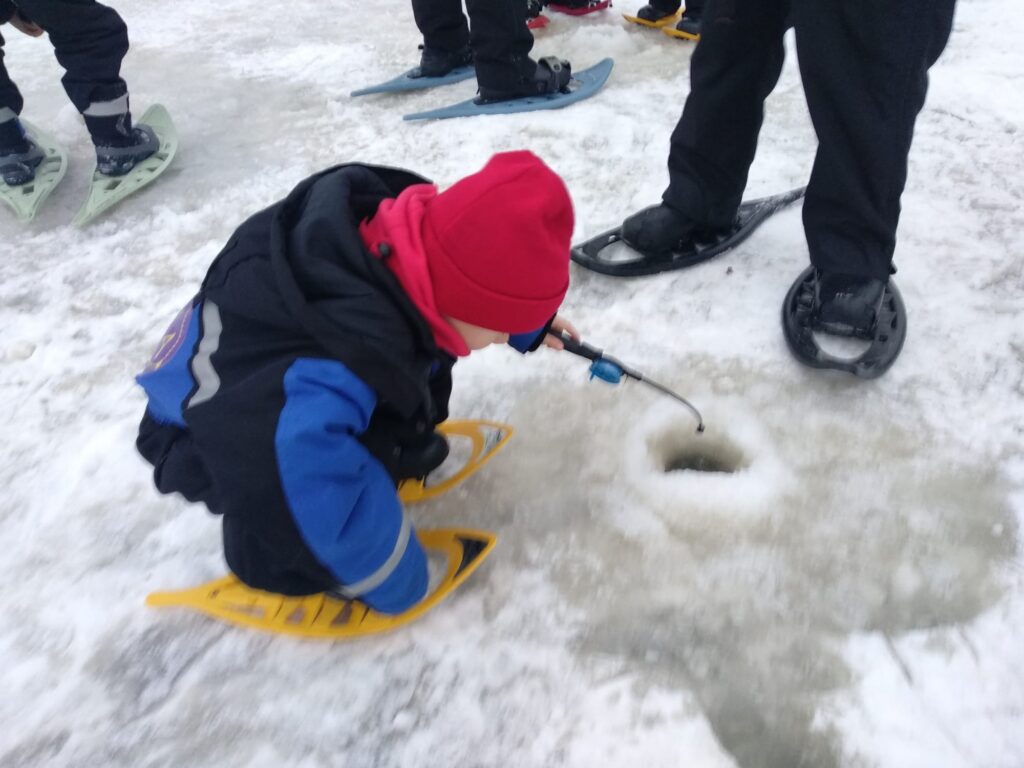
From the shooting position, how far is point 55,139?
2.76 m

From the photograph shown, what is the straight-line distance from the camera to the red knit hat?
93 cm

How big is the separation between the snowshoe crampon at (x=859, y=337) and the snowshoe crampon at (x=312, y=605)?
0.80 metres

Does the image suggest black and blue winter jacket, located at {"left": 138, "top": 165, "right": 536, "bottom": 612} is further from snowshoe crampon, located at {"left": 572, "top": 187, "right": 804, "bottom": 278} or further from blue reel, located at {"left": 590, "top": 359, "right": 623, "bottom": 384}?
snowshoe crampon, located at {"left": 572, "top": 187, "right": 804, "bottom": 278}

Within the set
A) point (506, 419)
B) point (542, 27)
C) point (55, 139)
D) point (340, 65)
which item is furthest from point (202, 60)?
point (506, 419)

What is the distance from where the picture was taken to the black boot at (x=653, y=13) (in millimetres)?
3383

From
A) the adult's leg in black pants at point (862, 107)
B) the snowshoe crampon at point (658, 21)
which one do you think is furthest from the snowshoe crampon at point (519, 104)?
the adult's leg in black pants at point (862, 107)

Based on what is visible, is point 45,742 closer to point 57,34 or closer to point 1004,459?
point 1004,459

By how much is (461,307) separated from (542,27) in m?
3.07

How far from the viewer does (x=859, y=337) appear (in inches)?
60.2

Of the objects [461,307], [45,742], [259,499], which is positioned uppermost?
[461,307]

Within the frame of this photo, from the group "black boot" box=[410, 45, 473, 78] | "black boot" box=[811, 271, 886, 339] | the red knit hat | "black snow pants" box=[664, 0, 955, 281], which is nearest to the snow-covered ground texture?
"black boot" box=[811, 271, 886, 339]

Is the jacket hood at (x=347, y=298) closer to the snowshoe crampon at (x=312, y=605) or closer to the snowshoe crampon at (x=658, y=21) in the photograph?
the snowshoe crampon at (x=312, y=605)

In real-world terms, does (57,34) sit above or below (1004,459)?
above

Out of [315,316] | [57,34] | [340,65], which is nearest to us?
[315,316]
